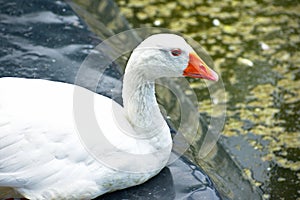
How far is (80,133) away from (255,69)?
180cm

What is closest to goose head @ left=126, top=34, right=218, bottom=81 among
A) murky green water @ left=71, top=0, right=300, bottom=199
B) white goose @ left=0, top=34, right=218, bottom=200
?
→ white goose @ left=0, top=34, right=218, bottom=200

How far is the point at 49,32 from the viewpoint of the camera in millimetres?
3092

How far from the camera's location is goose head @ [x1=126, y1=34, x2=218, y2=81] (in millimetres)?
2125

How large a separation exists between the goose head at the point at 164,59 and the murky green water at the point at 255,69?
0.99m

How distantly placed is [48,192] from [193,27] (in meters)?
2.11

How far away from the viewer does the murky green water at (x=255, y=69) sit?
3.12m

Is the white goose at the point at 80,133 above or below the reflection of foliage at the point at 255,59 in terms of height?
above

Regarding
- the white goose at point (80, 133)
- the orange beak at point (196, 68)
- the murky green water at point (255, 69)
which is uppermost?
the orange beak at point (196, 68)

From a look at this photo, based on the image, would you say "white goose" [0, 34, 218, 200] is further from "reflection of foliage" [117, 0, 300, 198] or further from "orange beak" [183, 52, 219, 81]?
"reflection of foliage" [117, 0, 300, 198]

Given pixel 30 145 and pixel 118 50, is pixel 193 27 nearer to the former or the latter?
pixel 118 50

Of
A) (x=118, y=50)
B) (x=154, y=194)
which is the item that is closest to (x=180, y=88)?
(x=118, y=50)

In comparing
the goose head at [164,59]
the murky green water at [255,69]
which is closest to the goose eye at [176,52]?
the goose head at [164,59]

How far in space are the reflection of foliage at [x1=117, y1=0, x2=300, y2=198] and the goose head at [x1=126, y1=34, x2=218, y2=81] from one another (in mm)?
1037

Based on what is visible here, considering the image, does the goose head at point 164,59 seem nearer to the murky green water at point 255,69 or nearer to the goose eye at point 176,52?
the goose eye at point 176,52
